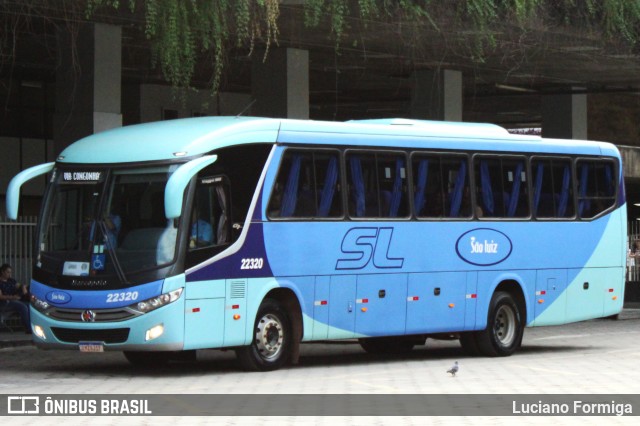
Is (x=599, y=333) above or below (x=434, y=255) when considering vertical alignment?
below

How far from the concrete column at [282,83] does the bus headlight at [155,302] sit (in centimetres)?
1548

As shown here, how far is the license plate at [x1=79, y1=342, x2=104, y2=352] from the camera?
1777 centimetres

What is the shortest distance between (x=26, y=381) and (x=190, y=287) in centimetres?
213

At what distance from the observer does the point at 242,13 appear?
65.7 feet

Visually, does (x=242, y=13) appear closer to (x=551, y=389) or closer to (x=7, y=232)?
(x=551, y=389)

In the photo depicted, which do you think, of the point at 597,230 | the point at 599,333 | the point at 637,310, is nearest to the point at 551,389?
the point at 597,230

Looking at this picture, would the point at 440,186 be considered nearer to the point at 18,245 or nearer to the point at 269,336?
the point at 269,336

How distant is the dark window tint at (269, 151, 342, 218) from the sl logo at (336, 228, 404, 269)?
1.33 feet

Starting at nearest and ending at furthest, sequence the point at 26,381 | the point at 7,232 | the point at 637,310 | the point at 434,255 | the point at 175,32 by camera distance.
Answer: the point at 26,381
the point at 175,32
the point at 434,255
the point at 7,232
the point at 637,310

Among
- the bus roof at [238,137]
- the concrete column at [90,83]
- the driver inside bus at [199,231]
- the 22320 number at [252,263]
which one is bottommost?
the 22320 number at [252,263]

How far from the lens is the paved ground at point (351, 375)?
1584 centimetres

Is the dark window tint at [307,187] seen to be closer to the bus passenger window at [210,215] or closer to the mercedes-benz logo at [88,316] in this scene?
the bus passenger window at [210,215]

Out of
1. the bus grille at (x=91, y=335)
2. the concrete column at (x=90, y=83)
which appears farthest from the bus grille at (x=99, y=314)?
the concrete column at (x=90, y=83)

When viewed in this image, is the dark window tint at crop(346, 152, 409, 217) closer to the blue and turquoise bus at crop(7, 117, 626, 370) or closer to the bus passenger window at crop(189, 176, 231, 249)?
the blue and turquoise bus at crop(7, 117, 626, 370)
